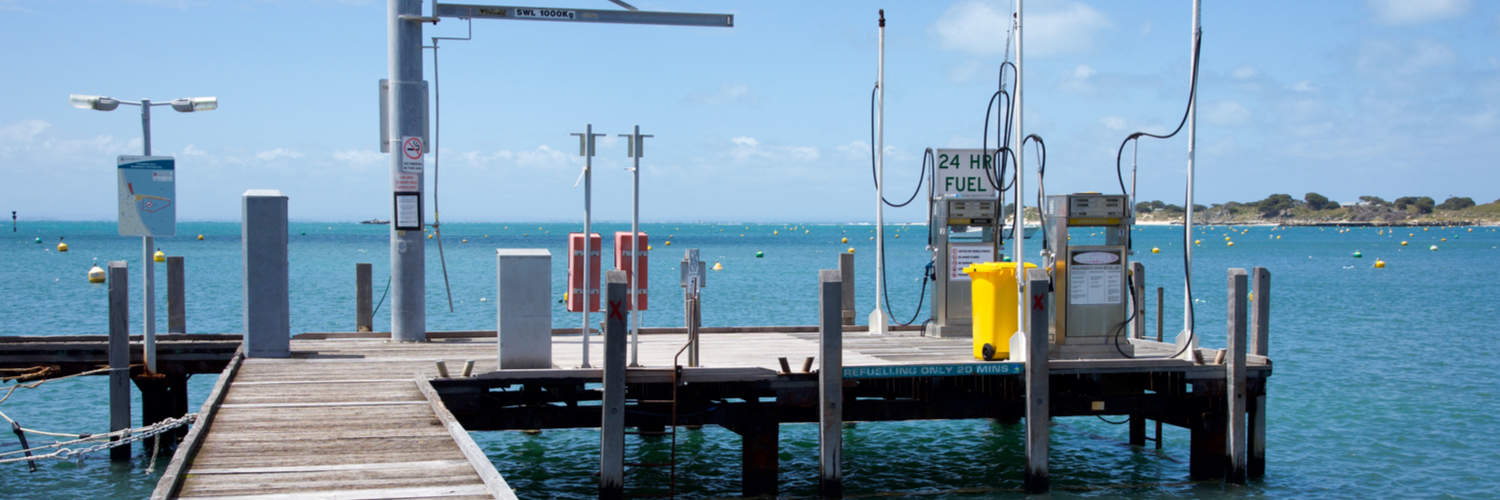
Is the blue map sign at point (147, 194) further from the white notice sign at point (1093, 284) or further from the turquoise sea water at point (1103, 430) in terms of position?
the white notice sign at point (1093, 284)

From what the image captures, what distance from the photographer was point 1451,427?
1981 cm

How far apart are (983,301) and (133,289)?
5040 centimetres

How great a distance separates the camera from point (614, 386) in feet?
36.7

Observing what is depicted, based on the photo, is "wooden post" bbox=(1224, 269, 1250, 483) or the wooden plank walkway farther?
"wooden post" bbox=(1224, 269, 1250, 483)

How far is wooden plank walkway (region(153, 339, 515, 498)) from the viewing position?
7758 millimetres

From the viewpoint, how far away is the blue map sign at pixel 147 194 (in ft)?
42.1

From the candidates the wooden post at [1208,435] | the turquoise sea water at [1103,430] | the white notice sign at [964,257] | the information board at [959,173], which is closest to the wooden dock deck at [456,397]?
the wooden post at [1208,435]

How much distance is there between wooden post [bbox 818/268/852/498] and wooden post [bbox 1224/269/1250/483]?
421cm

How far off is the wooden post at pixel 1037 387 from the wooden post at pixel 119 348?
902 cm

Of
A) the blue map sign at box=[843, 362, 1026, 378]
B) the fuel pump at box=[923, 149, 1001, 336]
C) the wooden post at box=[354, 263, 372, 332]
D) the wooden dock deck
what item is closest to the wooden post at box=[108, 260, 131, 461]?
the wooden dock deck

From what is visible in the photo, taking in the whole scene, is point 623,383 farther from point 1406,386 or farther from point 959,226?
point 1406,386

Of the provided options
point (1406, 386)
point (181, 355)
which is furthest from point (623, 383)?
point (1406, 386)

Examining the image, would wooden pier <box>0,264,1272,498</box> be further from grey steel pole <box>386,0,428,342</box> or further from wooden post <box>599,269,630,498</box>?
grey steel pole <box>386,0,428,342</box>

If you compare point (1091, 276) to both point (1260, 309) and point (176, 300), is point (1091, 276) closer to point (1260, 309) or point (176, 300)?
point (1260, 309)
